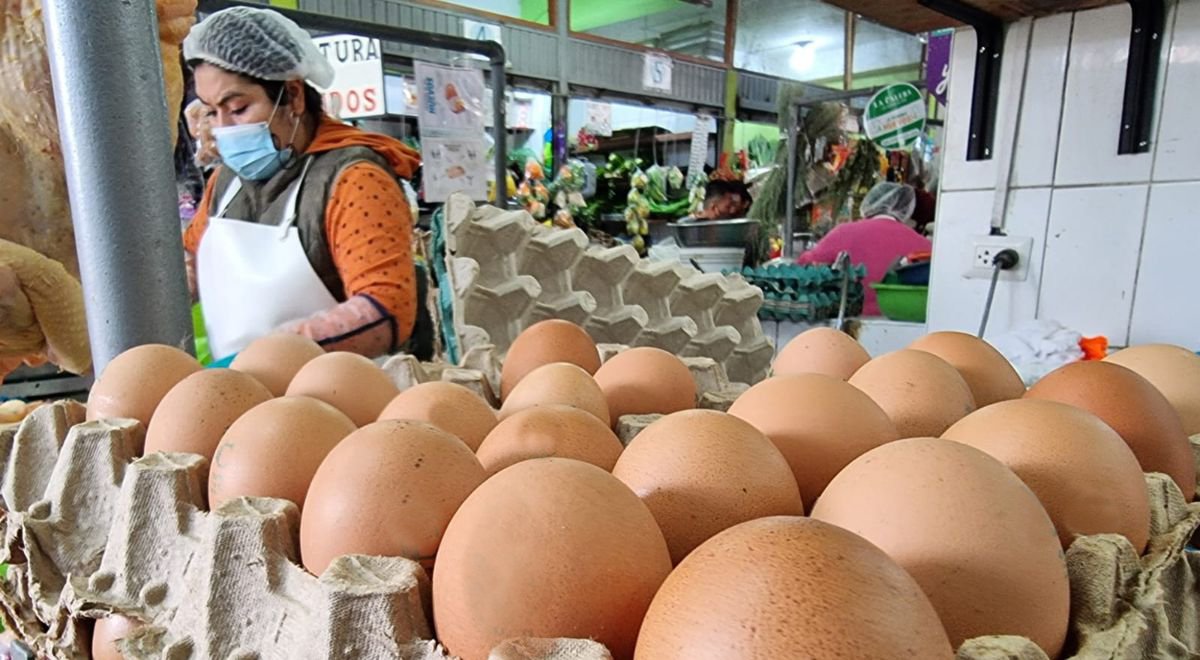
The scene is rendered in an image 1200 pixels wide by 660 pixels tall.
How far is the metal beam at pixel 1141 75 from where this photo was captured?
1634mm

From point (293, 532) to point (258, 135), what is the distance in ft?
4.38

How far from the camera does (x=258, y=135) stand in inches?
67.3

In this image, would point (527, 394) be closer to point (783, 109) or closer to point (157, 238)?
point (157, 238)

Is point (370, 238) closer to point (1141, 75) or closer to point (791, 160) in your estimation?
point (1141, 75)

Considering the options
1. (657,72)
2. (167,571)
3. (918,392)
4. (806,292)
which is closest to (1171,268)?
(806,292)

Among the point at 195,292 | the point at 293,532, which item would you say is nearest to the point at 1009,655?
the point at 293,532

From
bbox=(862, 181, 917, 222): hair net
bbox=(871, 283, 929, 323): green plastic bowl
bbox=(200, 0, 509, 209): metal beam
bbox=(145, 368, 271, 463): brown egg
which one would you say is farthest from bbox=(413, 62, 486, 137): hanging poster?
bbox=(862, 181, 917, 222): hair net

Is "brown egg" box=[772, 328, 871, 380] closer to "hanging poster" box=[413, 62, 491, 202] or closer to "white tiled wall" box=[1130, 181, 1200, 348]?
"white tiled wall" box=[1130, 181, 1200, 348]

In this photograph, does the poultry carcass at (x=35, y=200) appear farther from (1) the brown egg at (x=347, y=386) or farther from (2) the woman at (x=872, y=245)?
(2) the woman at (x=872, y=245)

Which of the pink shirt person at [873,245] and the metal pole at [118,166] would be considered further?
the pink shirt person at [873,245]

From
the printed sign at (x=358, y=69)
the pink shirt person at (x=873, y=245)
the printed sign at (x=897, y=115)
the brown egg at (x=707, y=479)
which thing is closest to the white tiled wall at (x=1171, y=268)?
the pink shirt person at (x=873, y=245)

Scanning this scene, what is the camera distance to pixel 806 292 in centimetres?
246

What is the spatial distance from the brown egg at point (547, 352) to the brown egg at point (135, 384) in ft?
1.47

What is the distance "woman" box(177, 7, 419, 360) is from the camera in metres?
1.66
